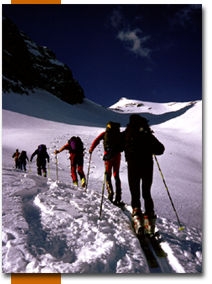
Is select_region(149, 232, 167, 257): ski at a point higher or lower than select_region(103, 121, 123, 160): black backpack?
lower

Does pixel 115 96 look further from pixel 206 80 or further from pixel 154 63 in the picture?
pixel 206 80

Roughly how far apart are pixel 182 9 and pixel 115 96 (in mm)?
1972

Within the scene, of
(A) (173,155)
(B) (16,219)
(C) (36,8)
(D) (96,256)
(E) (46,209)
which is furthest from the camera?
(A) (173,155)

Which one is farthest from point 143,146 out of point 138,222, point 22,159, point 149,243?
point 22,159

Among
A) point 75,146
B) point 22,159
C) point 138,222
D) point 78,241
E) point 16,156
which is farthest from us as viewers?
point 22,159

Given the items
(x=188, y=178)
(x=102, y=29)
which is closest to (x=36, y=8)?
(x=102, y=29)

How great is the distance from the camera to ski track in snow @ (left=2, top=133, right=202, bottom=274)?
111 inches

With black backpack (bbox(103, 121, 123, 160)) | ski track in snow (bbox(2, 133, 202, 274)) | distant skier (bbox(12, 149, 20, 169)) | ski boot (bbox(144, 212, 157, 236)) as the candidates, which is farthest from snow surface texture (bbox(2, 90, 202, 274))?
distant skier (bbox(12, 149, 20, 169))

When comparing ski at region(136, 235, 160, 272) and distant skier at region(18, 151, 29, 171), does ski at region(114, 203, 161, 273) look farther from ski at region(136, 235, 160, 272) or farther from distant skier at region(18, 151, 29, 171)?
distant skier at region(18, 151, 29, 171)

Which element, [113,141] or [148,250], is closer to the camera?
[148,250]

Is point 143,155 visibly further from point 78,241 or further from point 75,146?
point 75,146

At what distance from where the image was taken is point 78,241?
10.1 ft

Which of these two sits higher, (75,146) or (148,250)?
(75,146)

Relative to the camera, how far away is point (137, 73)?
5.33m
